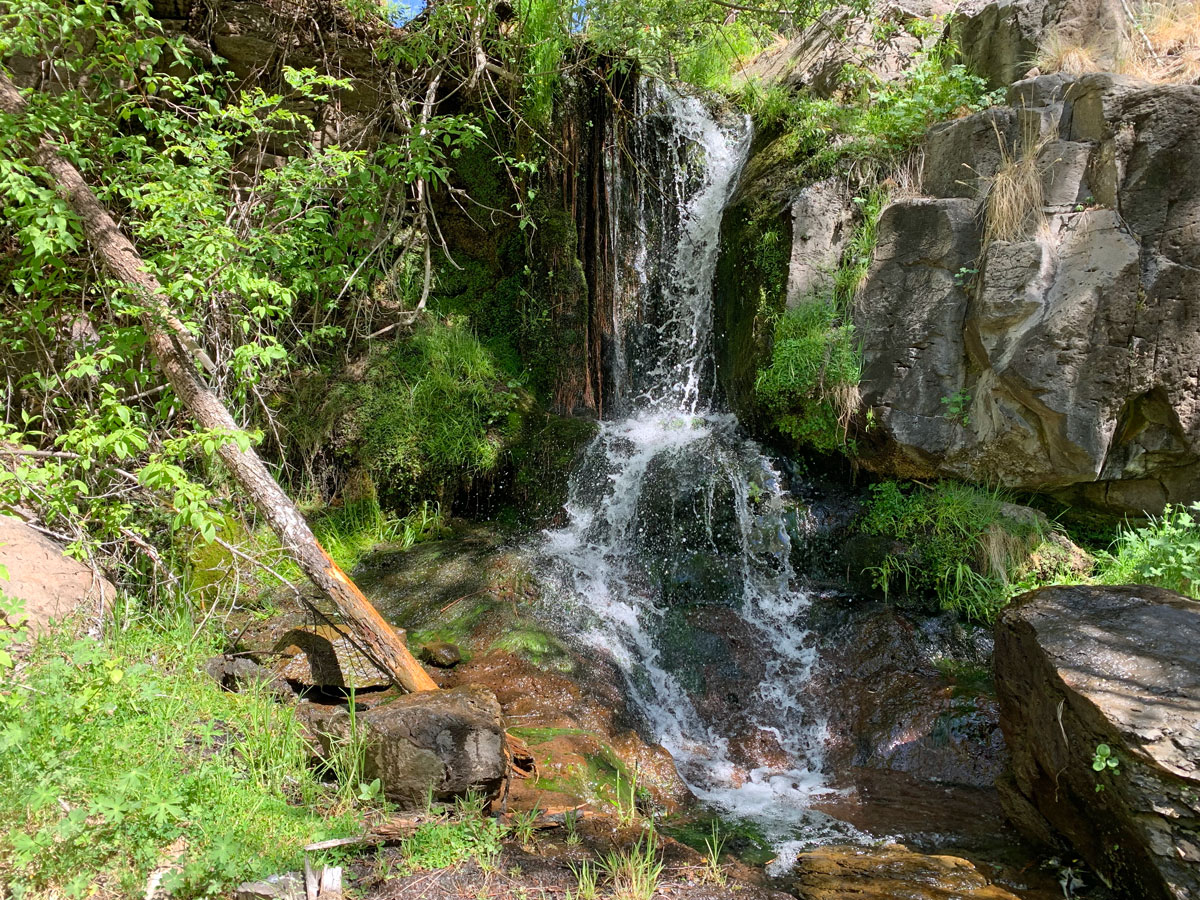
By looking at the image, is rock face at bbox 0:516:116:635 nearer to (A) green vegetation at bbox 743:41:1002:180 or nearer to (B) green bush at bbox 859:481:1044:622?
(B) green bush at bbox 859:481:1044:622

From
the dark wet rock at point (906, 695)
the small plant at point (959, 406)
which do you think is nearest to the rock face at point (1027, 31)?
the small plant at point (959, 406)

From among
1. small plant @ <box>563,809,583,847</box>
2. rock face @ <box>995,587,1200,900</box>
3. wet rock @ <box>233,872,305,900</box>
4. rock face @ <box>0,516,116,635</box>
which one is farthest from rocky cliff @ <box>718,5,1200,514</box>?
rock face @ <box>0,516,116,635</box>

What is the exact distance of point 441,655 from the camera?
494 cm

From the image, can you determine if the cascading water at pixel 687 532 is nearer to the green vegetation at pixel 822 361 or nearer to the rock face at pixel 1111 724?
the green vegetation at pixel 822 361

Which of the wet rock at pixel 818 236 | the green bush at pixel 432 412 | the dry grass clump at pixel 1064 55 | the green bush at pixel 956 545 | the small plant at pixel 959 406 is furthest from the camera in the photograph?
the green bush at pixel 432 412

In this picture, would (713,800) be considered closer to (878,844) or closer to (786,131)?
(878,844)

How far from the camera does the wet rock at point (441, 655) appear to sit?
4926 millimetres

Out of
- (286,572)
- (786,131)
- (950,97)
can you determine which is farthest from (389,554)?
(950,97)

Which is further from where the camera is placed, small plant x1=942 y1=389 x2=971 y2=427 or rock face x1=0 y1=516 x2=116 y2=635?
small plant x1=942 y1=389 x2=971 y2=427

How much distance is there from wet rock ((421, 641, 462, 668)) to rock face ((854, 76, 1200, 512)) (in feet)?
11.7

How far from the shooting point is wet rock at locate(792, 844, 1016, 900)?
122 inches

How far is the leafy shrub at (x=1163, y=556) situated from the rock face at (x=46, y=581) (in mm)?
6097

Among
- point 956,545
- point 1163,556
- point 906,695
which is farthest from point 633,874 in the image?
point 1163,556

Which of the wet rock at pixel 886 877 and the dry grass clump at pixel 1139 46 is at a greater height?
the dry grass clump at pixel 1139 46
